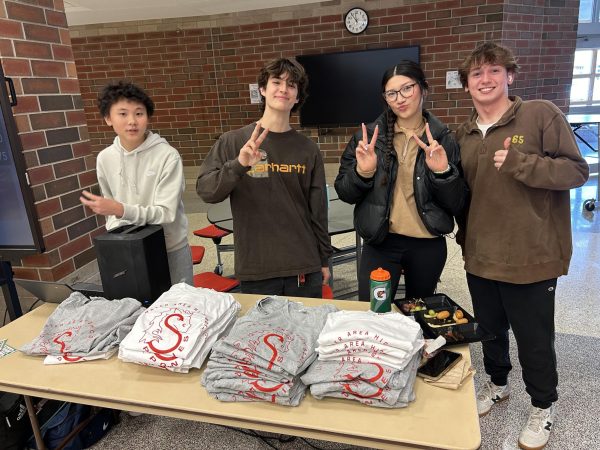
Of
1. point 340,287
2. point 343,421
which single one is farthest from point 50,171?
point 340,287

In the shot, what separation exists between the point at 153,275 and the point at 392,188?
3.11 feet

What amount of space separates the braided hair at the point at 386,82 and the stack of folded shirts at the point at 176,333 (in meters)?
0.81

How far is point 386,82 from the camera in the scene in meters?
1.60

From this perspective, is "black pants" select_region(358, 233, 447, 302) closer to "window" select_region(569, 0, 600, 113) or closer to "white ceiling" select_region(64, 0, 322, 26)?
"white ceiling" select_region(64, 0, 322, 26)

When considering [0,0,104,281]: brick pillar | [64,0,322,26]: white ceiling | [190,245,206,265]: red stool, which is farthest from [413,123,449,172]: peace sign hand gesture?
[64,0,322,26]: white ceiling

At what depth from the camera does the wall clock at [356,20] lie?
4.95 metres

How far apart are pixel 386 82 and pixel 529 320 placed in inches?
40.4

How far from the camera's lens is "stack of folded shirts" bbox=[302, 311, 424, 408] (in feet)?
3.45

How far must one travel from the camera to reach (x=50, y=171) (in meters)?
1.98

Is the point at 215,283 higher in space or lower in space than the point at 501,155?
lower

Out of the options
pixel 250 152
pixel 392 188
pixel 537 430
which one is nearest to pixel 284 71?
pixel 250 152

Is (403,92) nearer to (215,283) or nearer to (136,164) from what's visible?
(136,164)

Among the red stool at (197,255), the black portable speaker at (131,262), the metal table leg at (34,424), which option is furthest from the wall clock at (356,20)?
the metal table leg at (34,424)

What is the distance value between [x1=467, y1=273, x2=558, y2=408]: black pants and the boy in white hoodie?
126cm
